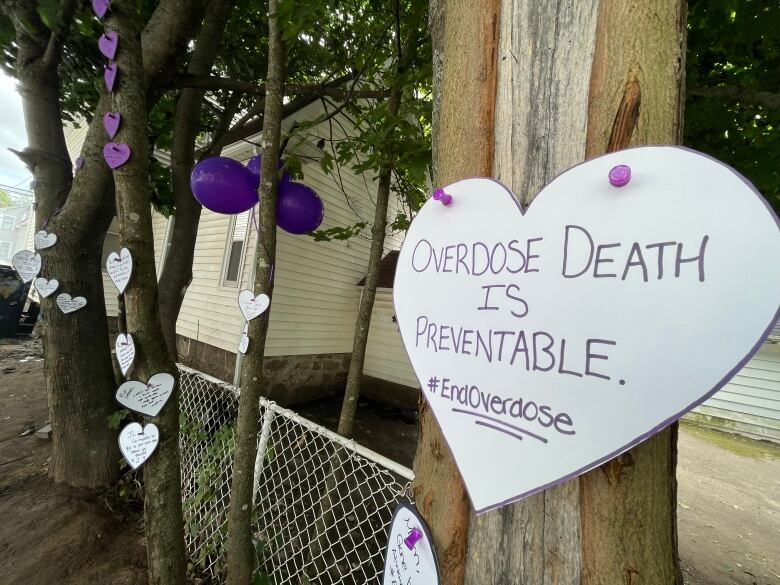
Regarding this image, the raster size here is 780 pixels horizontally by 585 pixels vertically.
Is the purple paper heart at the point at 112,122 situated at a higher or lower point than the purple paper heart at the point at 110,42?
lower

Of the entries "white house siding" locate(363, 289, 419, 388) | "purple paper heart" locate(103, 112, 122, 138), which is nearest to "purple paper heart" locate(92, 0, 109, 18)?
"purple paper heart" locate(103, 112, 122, 138)

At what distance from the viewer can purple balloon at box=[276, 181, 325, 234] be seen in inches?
82.2

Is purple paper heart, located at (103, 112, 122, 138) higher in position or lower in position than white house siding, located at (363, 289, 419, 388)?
higher

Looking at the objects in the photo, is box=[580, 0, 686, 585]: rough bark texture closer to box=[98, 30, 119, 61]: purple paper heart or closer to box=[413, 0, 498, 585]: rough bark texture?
box=[413, 0, 498, 585]: rough bark texture

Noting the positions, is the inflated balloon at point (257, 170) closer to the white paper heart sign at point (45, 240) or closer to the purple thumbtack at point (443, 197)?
the white paper heart sign at point (45, 240)

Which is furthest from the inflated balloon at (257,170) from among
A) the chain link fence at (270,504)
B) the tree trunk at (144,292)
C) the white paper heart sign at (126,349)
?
the chain link fence at (270,504)

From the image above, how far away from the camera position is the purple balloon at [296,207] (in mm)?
2088

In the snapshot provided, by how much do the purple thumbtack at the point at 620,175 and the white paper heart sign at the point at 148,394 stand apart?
1476 millimetres

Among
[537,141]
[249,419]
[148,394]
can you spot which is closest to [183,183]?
[148,394]

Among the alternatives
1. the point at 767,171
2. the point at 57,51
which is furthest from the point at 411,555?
the point at 57,51

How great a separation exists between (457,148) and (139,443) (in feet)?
5.06

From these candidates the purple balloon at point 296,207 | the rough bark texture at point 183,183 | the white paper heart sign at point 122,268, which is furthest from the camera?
the rough bark texture at point 183,183

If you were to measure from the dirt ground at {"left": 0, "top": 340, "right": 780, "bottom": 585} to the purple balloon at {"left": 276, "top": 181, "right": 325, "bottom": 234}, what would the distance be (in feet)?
7.15

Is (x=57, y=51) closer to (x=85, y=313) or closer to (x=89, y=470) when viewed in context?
(x=85, y=313)
